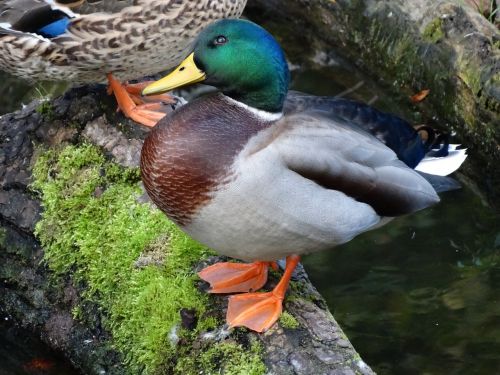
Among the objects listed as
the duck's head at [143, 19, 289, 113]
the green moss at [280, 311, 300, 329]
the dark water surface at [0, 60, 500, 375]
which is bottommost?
the dark water surface at [0, 60, 500, 375]

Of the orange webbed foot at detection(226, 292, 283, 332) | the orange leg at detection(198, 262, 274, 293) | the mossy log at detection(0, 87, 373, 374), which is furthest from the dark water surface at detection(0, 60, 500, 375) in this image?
the orange webbed foot at detection(226, 292, 283, 332)

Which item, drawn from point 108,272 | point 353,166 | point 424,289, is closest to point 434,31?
point 424,289

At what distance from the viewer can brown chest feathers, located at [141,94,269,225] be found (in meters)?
3.28

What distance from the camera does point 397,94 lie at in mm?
6480

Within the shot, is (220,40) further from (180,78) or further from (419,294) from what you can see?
(419,294)

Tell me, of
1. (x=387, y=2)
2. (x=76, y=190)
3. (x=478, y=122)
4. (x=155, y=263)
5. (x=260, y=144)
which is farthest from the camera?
(x=387, y=2)

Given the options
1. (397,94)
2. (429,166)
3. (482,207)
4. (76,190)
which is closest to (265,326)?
(429,166)

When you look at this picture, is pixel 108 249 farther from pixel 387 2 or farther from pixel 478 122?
pixel 387 2

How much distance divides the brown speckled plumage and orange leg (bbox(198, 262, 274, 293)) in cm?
128

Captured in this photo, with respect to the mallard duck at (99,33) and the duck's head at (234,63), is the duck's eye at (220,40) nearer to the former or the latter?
the duck's head at (234,63)

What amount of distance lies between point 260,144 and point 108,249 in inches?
41.6

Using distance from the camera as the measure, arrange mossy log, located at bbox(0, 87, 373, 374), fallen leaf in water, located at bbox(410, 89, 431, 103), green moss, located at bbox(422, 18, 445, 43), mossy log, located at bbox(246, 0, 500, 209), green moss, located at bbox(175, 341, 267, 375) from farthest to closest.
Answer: fallen leaf in water, located at bbox(410, 89, 431, 103), green moss, located at bbox(422, 18, 445, 43), mossy log, located at bbox(246, 0, 500, 209), mossy log, located at bbox(0, 87, 373, 374), green moss, located at bbox(175, 341, 267, 375)

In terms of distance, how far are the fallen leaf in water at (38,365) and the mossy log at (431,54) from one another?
283 centimetres

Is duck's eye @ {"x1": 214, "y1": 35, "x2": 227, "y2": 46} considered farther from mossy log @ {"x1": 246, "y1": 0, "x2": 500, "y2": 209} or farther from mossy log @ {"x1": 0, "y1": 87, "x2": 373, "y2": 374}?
mossy log @ {"x1": 246, "y1": 0, "x2": 500, "y2": 209}
